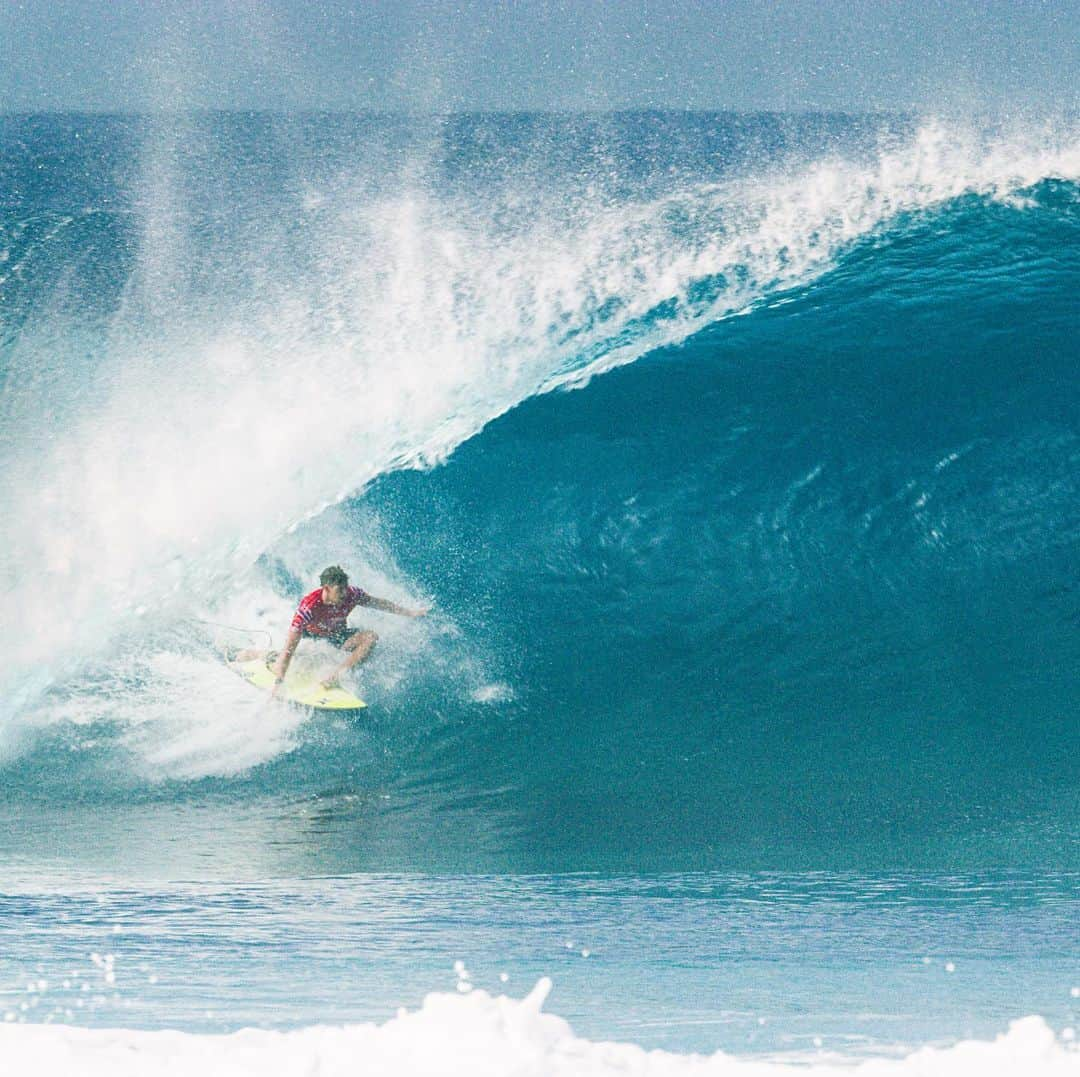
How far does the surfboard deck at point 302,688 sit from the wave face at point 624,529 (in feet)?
0.47

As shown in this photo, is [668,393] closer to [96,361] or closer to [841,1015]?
[841,1015]

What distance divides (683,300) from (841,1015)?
6.91 meters

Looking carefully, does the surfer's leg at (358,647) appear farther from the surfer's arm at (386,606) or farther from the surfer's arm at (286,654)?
the surfer's arm at (286,654)

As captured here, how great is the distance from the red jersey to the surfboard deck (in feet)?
0.92

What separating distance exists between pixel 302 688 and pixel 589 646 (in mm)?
1824

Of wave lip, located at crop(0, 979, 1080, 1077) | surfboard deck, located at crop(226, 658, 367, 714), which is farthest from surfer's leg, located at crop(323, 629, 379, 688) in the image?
wave lip, located at crop(0, 979, 1080, 1077)

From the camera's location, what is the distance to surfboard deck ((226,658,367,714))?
302 inches

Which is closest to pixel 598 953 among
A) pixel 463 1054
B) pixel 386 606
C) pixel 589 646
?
pixel 463 1054

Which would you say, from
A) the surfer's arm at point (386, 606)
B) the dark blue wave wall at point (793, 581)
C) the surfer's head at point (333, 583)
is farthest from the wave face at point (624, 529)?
the surfer's head at point (333, 583)

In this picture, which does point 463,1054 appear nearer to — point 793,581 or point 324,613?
point 324,613

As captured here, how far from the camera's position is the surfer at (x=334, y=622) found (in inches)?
304

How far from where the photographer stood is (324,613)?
7.86 meters

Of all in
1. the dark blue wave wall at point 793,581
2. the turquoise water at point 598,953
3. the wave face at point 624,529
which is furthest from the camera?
the wave face at point 624,529

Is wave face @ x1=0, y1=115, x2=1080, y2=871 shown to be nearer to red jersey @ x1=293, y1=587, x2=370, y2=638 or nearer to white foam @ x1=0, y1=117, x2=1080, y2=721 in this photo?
white foam @ x1=0, y1=117, x2=1080, y2=721
